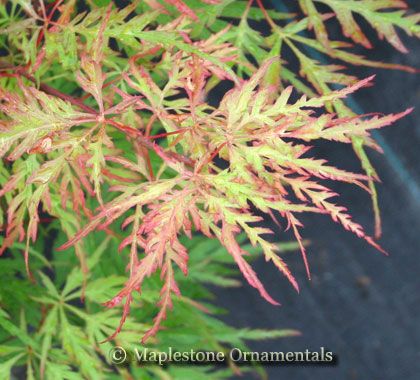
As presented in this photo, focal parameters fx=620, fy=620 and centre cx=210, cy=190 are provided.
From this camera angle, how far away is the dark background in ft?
5.06

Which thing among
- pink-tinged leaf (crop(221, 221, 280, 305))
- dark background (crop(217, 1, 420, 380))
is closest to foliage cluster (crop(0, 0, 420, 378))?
pink-tinged leaf (crop(221, 221, 280, 305))

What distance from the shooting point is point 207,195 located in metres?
0.57

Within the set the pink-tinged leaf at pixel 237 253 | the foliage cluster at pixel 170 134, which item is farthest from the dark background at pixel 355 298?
the pink-tinged leaf at pixel 237 253

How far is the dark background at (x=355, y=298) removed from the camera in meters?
1.54

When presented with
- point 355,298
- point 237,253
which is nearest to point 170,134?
point 237,253

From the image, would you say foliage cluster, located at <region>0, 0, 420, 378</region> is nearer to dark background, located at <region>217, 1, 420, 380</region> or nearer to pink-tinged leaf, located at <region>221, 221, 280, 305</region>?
pink-tinged leaf, located at <region>221, 221, 280, 305</region>

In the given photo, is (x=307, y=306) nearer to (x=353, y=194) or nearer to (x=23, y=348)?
(x=353, y=194)

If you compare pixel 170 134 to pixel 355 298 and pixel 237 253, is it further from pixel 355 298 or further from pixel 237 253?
pixel 355 298

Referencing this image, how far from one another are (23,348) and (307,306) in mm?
881

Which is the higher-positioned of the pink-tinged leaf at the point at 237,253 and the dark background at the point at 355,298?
the pink-tinged leaf at the point at 237,253

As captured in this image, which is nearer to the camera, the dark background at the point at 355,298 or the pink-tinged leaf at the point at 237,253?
the pink-tinged leaf at the point at 237,253

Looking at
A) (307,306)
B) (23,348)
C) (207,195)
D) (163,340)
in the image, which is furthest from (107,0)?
(307,306)

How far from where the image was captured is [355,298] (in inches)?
62.9

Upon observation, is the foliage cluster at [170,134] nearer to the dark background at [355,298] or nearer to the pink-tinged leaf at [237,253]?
the pink-tinged leaf at [237,253]
